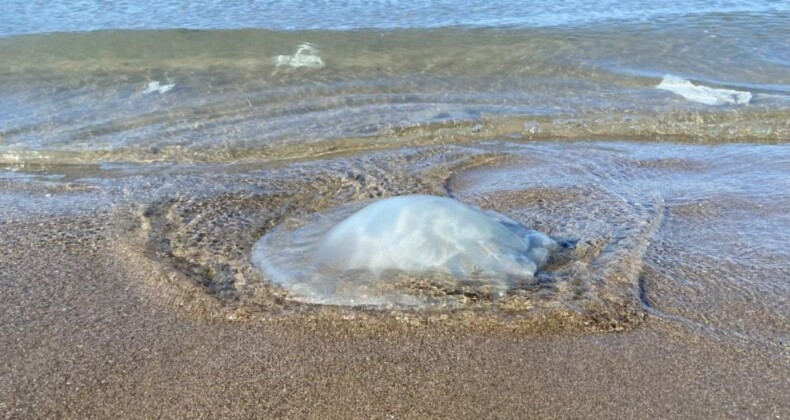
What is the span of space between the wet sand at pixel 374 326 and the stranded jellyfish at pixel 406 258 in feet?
0.42

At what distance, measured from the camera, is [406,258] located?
331cm

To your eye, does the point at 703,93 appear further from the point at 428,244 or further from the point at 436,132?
the point at 428,244

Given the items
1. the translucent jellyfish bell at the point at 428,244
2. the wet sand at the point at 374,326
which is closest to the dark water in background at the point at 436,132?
the wet sand at the point at 374,326

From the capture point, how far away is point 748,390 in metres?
2.65

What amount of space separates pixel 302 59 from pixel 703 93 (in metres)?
4.22

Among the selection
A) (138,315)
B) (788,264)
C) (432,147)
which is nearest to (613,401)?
(788,264)

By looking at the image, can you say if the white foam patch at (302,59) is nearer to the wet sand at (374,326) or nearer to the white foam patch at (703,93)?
the white foam patch at (703,93)

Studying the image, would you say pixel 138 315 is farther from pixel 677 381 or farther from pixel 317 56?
pixel 317 56

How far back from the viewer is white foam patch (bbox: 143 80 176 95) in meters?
7.13

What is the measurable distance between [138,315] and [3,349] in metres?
0.52

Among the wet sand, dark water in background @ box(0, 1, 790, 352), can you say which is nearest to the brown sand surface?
the wet sand

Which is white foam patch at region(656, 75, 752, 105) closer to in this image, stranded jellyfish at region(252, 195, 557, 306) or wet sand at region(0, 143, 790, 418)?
wet sand at region(0, 143, 790, 418)

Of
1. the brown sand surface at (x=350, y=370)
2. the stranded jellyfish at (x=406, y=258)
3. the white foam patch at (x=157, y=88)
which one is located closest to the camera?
the brown sand surface at (x=350, y=370)

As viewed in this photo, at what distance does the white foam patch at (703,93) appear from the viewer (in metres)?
6.62
